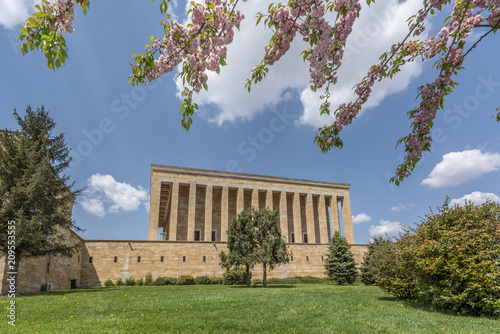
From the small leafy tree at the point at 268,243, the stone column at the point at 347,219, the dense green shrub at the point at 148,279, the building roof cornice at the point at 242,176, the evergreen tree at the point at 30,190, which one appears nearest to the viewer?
the evergreen tree at the point at 30,190

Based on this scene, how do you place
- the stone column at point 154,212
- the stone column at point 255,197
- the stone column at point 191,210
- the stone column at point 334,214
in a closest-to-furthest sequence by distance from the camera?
the stone column at point 154,212 < the stone column at point 191,210 < the stone column at point 255,197 < the stone column at point 334,214

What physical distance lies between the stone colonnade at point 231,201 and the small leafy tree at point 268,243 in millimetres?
18021

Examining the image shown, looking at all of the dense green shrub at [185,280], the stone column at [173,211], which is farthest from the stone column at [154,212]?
the dense green shrub at [185,280]

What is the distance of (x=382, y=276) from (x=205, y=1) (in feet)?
48.6

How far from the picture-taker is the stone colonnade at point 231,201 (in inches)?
1638

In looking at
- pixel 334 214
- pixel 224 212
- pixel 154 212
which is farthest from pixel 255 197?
pixel 154 212

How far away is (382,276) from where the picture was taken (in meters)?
13.9

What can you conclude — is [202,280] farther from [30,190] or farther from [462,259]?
[462,259]

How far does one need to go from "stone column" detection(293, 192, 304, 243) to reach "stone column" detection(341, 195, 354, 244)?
27.0 ft

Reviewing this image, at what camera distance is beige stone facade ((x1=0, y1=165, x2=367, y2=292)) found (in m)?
29.4

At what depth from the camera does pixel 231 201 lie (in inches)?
1905

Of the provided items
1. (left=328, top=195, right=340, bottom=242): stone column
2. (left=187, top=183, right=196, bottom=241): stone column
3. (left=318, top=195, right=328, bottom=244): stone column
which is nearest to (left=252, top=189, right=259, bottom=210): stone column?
(left=187, top=183, right=196, bottom=241): stone column

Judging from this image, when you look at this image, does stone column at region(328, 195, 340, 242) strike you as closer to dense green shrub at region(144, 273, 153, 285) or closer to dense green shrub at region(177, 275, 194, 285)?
dense green shrub at region(177, 275, 194, 285)

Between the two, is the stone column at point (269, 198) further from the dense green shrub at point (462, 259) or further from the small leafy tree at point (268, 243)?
the dense green shrub at point (462, 259)
